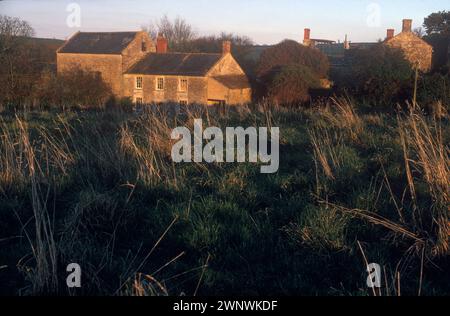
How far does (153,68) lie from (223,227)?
114 feet

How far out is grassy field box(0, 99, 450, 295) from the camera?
3129mm

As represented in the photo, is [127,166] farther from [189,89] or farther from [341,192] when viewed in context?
[189,89]

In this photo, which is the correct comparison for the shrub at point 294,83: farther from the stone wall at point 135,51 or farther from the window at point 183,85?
the stone wall at point 135,51

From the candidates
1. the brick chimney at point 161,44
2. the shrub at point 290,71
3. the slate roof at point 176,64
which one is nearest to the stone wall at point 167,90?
the slate roof at point 176,64

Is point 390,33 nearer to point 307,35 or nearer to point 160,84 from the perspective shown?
point 307,35

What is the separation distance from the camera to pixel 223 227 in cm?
383

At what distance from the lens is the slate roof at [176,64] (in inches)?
1388

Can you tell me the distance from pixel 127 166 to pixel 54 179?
0.86 metres

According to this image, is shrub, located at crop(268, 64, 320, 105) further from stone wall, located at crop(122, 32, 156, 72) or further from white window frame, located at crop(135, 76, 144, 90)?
stone wall, located at crop(122, 32, 156, 72)

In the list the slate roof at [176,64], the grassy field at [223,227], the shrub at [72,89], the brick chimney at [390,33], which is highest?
the brick chimney at [390,33]

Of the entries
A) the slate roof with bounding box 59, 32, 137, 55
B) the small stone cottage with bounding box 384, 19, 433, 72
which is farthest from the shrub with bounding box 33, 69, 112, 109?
the small stone cottage with bounding box 384, 19, 433, 72

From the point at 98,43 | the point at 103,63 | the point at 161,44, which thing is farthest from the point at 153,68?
the point at 98,43

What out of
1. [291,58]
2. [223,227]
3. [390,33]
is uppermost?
[390,33]
